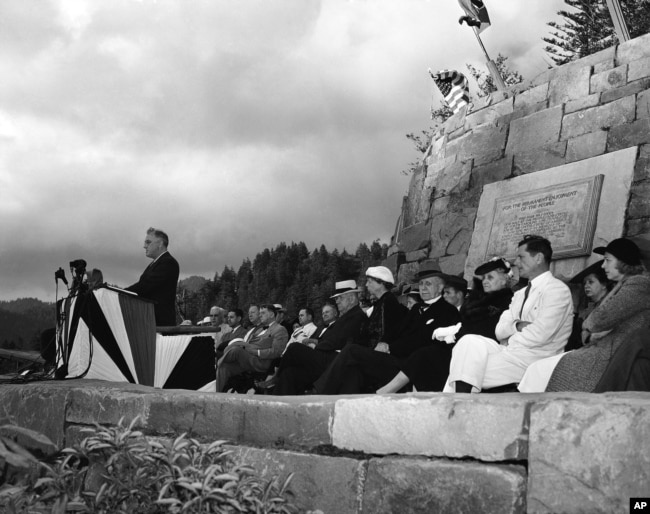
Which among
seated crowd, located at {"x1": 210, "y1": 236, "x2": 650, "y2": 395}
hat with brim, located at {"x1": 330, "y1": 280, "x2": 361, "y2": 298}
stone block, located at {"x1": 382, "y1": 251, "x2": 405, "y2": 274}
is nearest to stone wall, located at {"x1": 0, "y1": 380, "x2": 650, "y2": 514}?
seated crowd, located at {"x1": 210, "y1": 236, "x2": 650, "y2": 395}

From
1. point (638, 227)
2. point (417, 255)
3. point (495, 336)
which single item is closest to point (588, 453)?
point (495, 336)

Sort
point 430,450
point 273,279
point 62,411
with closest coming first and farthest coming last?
point 430,450 → point 62,411 → point 273,279

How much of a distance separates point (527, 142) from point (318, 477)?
19.4ft

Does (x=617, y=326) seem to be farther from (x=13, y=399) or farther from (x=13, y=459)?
(x=13, y=399)

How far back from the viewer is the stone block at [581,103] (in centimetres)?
741

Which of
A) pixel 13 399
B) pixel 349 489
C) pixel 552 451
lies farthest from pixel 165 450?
pixel 13 399

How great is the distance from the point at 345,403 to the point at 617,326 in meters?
1.81

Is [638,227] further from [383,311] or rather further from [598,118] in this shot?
[383,311]

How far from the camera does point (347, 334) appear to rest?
19.9ft

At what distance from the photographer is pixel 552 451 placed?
2.50m

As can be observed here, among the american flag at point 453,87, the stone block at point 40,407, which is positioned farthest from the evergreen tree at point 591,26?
the stone block at point 40,407

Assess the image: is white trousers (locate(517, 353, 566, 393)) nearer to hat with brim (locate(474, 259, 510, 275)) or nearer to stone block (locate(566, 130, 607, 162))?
hat with brim (locate(474, 259, 510, 275))

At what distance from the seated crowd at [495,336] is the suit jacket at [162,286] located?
1.09m

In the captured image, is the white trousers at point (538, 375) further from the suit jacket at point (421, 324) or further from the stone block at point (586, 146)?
the stone block at point (586, 146)
